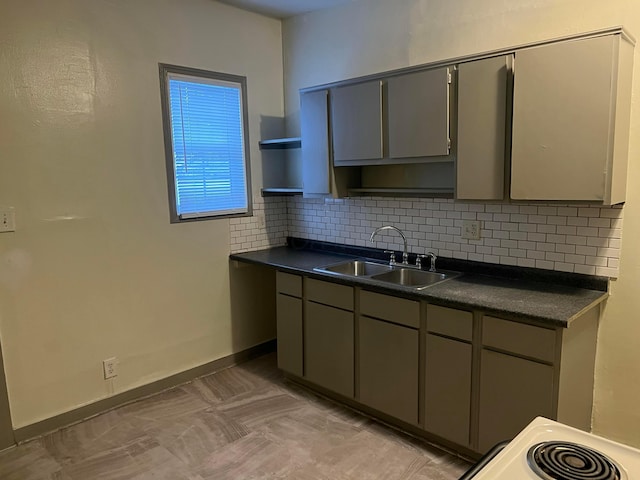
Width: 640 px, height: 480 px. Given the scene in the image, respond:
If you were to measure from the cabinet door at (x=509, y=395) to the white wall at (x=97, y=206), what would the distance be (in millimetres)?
2093

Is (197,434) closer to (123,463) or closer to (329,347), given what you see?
(123,463)

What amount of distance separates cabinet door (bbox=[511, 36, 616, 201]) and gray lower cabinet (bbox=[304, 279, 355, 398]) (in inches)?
48.1

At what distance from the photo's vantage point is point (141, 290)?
10.4 ft

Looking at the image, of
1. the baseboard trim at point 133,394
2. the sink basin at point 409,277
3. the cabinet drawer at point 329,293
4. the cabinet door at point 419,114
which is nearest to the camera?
the cabinet door at point 419,114

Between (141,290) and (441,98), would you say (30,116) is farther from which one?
(441,98)

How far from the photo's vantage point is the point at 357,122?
115 inches

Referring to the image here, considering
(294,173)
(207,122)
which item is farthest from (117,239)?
(294,173)

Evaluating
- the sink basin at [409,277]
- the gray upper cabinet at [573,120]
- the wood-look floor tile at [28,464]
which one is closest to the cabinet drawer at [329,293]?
the sink basin at [409,277]

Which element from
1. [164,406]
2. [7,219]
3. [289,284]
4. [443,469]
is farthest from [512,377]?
[7,219]

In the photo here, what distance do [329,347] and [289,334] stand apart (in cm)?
40

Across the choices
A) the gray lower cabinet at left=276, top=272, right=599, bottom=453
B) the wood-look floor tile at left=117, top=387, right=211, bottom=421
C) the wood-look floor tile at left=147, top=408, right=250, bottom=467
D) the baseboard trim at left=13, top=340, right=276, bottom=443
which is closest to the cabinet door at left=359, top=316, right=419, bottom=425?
the gray lower cabinet at left=276, top=272, right=599, bottom=453

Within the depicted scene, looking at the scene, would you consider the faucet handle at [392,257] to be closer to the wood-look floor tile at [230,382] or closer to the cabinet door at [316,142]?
the cabinet door at [316,142]

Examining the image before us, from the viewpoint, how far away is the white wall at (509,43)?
91.1 inches

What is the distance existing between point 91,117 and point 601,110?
2.71m
